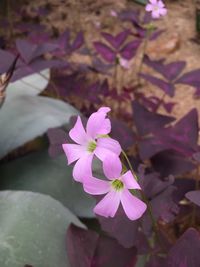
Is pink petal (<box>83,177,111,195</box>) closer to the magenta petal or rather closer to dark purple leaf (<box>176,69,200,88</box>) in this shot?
the magenta petal

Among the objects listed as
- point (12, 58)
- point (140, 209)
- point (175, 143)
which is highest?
point (140, 209)

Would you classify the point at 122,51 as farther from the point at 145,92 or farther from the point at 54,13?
the point at 54,13

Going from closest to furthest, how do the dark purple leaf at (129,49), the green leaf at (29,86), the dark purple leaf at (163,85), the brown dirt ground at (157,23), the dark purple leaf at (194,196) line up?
the dark purple leaf at (194,196), the dark purple leaf at (163,85), the green leaf at (29,86), the dark purple leaf at (129,49), the brown dirt ground at (157,23)

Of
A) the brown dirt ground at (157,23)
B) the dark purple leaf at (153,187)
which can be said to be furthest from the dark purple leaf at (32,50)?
the brown dirt ground at (157,23)

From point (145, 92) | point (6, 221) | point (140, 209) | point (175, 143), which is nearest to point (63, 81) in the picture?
point (145, 92)

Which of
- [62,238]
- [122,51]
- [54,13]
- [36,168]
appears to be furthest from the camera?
[54,13]

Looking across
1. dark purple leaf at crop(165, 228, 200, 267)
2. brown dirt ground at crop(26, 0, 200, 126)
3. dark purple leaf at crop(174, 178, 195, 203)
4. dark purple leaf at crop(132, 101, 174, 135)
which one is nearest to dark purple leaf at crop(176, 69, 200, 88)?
dark purple leaf at crop(132, 101, 174, 135)

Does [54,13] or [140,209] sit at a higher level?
[140,209]

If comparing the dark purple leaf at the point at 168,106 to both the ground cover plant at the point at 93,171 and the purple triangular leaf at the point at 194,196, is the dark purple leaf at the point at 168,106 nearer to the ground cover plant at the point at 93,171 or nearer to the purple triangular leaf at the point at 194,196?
the ground cover plant at the point at 93,171

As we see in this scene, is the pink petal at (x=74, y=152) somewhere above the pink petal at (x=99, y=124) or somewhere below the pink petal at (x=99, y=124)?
below
